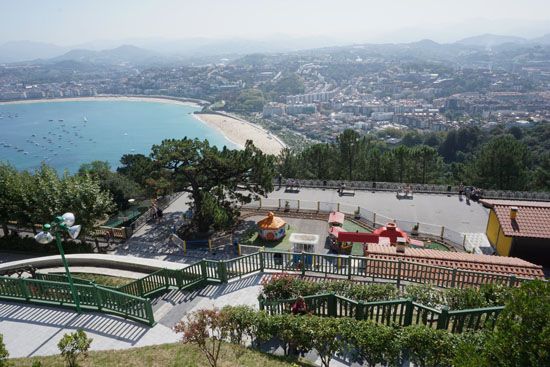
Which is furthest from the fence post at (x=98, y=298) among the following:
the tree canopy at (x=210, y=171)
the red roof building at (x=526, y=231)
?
the red roof building at (x=526, y=231)

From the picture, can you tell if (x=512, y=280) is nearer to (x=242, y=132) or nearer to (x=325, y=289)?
(x=325, y=289)

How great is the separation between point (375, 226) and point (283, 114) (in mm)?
152696

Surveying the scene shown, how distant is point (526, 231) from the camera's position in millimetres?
16812

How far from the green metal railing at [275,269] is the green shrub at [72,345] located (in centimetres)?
209

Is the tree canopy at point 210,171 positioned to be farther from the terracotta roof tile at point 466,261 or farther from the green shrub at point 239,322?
the green shrub at point 239,322

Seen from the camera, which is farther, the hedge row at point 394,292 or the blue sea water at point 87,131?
the blue sea water at point 87,131

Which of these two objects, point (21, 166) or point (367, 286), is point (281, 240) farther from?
point (21, 166)

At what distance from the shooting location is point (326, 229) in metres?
23.1

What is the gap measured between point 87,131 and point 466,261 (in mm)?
141816

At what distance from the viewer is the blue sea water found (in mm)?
101625

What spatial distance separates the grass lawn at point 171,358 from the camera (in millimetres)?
8430

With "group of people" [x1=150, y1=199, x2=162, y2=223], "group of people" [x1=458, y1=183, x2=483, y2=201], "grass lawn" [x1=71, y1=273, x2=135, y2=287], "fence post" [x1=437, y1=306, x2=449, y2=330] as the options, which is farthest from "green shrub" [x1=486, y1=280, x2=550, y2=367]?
"group of people" [x1=458, y1=183, x2=483, y2=201]

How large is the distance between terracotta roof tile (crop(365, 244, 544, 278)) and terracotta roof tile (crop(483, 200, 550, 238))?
10.8ft

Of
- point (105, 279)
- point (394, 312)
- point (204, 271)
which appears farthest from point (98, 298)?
point (394, 312)
